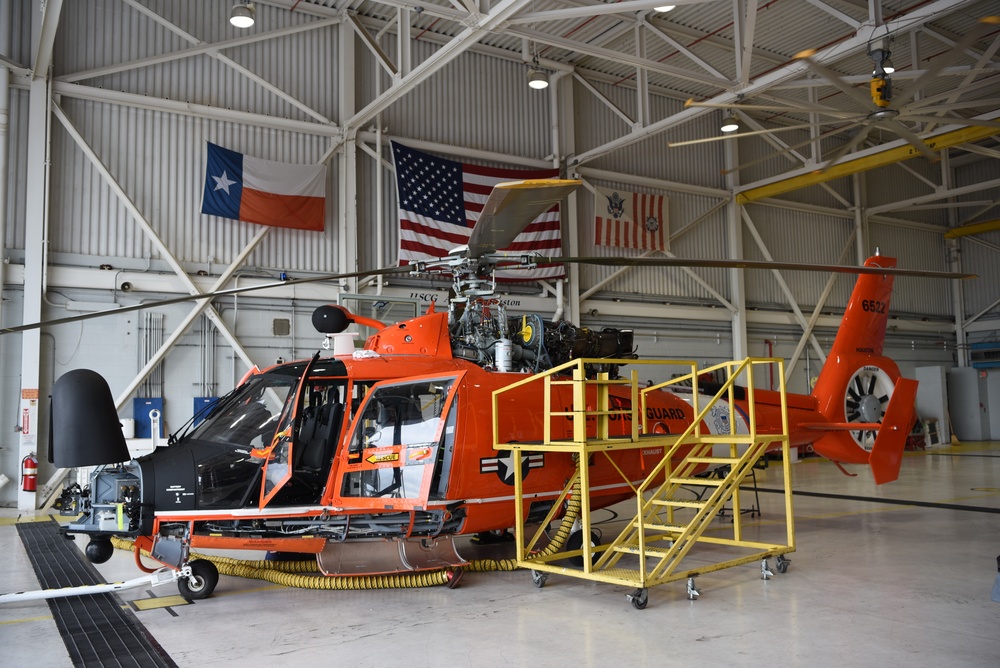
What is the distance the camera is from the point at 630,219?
19516mm

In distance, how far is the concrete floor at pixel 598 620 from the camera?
508 centimetres

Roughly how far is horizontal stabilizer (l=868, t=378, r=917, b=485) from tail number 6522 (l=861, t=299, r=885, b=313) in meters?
1.38

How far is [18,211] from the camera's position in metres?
13.2

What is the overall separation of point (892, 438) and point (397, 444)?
248 inches

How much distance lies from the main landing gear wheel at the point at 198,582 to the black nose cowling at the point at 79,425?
121cm

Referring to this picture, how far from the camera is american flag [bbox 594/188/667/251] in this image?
62.2 feet

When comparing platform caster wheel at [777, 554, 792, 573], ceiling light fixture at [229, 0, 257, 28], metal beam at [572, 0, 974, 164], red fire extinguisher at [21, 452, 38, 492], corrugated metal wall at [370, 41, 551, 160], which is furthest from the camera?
corrugated metal wall at [370, 41, 551, 160]

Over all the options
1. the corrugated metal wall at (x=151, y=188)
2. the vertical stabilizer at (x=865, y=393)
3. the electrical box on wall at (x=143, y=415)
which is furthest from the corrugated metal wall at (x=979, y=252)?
the electrical box on wall at (x=143, y=415)

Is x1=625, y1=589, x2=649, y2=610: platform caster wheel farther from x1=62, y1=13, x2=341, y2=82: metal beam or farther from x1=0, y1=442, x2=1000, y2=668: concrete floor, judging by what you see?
x1=62, y1=13, x2=341, y2=82: metal beam

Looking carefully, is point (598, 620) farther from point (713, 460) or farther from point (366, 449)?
point (366, 449)

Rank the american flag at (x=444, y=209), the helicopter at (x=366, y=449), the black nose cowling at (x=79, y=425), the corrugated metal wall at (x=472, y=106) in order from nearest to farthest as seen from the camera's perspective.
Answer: the black nose cowling at (x=79, y=425) < the helicopter at (x=366, y=449) < the american flag at (x=444, y=209) < the corrugated metal wall at (x=472, y=106)

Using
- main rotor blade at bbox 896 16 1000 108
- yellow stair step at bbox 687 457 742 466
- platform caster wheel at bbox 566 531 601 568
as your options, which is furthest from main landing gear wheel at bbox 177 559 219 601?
main rotor blade at bbox 896 16 1000 108

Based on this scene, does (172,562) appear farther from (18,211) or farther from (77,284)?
(18,211)

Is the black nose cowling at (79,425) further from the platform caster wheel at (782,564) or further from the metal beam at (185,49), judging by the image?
the metal beam at (185,49)
